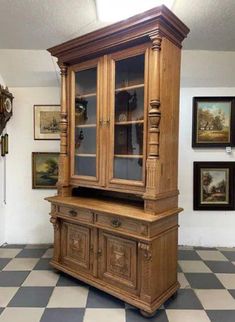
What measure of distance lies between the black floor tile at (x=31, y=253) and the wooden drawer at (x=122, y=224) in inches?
47.5

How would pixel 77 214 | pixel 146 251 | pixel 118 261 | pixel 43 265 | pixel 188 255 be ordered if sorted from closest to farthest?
pixel 146 251 < pixel 118 261 < pixel 77 214 < pixel 43 265 < pixel 188 255

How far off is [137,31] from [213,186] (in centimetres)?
206

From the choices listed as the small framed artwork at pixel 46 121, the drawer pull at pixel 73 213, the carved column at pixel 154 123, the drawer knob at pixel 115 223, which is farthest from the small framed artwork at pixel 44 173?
the carved column at pixel 154 123

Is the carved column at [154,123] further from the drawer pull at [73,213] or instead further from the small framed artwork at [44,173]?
the small framed artwork at [44,173]

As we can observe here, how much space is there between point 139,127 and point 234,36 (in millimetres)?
1317

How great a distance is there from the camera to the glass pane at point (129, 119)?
200 centimetres

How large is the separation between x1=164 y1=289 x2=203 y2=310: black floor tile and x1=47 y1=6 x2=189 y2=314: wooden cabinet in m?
0.10

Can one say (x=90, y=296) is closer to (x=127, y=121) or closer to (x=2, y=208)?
(x=127, y=121)

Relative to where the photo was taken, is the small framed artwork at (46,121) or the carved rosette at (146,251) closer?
the carved rosette at (146,251)

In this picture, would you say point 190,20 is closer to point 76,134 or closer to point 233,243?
point 76,134

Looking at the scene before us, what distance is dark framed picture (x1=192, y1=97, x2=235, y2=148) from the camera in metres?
3.02

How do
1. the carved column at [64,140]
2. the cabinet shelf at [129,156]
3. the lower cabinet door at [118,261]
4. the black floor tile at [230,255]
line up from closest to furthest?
the lower cabinet door at [118,261] < the cabinet shelf at [129,156] < the carved column at [64,140] < the black floor tile at [230,255]

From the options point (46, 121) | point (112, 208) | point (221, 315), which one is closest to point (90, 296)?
point (112, 208)

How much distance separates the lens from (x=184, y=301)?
6.60 feet
